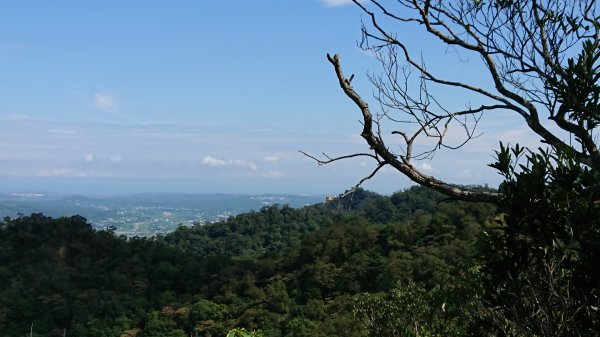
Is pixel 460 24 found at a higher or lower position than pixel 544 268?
higher

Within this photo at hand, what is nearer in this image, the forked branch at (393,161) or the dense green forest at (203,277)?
the forked branch at (393,161)

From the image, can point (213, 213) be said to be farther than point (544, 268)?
Yes

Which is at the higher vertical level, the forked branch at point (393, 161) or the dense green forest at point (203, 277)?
the forked branch at point (393, 161)

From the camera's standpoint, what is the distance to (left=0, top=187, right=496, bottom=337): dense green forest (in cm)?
2773

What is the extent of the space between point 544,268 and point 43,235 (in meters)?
41.4

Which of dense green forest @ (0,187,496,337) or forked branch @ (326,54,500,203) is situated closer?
forked branch @ (326,54,500,203)

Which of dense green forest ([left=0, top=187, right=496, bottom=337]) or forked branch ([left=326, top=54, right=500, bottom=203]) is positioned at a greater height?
forked branch ([left=326, top=54, right=500, bottom=203])

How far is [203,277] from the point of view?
36250 mm

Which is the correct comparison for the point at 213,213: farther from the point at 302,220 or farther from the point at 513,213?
the point at 513,213

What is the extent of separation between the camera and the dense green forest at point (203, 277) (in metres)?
27.7

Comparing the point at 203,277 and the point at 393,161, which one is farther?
the point at 203,277

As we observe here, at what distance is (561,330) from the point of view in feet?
6.69

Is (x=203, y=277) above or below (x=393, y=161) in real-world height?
below

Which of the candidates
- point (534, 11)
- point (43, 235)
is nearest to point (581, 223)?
point (534, 11)
